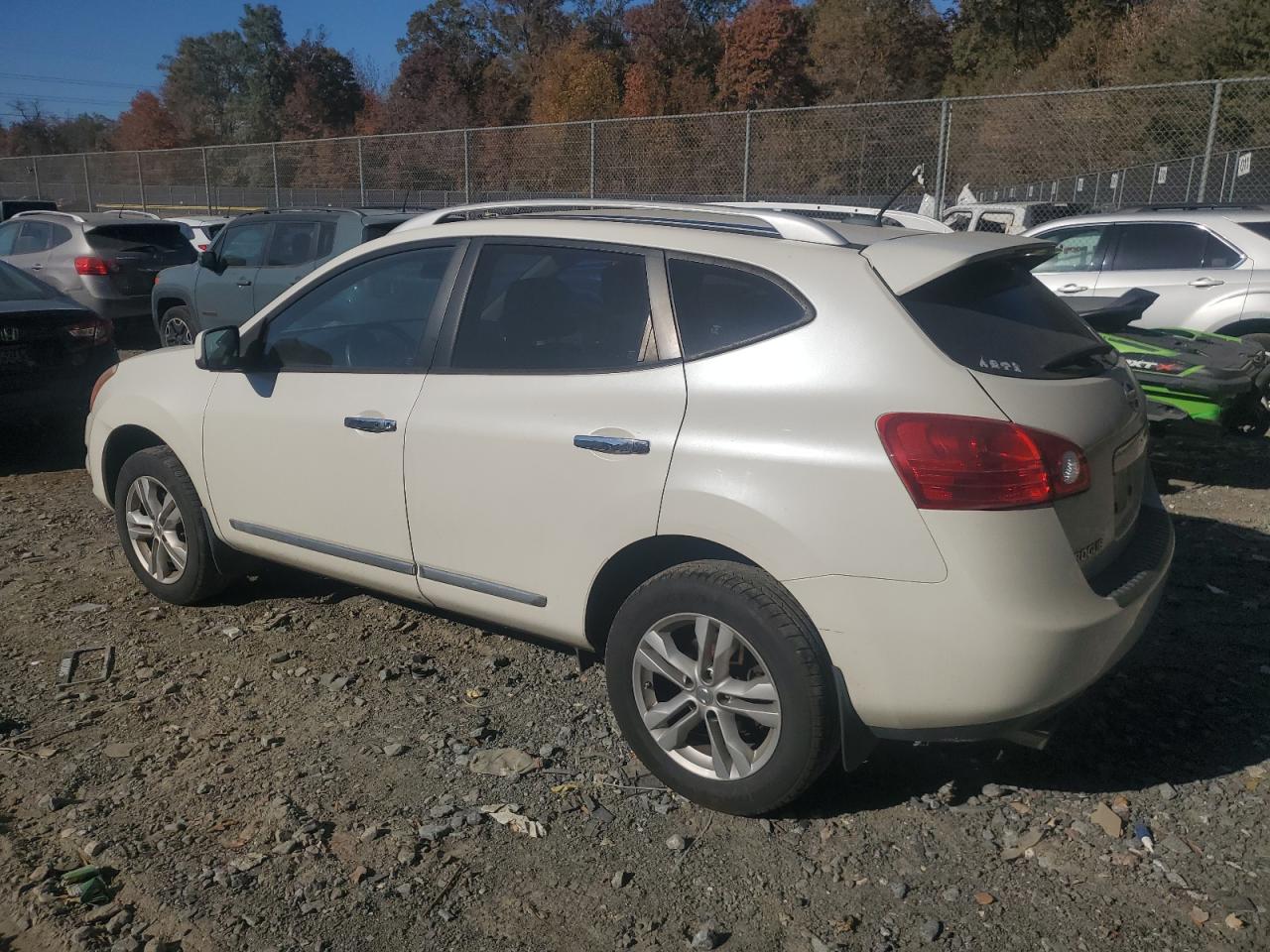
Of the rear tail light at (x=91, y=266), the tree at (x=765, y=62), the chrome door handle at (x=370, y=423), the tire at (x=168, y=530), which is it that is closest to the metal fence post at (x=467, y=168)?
the rear tail light at (x=91, y=266)

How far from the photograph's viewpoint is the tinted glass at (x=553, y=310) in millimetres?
3389

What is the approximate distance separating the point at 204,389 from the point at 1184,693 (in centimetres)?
402

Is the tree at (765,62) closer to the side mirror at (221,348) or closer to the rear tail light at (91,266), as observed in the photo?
the rear tail light at (91,266)

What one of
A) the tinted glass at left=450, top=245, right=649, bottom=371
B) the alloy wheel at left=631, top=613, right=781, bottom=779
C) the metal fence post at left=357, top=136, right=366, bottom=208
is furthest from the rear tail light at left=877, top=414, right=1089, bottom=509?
the metal fence post at left=357, top=136, right=366, bottom=208

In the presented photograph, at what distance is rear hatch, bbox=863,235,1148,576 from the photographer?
9.44 feet

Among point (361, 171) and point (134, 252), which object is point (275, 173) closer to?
point (361, 171)

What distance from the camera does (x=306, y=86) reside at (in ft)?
235

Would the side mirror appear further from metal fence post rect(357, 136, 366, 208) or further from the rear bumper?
metal fence post rect(357, 136, 366, 208)

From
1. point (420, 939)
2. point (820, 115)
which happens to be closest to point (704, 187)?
point (820, 115)

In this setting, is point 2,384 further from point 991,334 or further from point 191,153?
point 191,153

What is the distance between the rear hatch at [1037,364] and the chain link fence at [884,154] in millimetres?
9599

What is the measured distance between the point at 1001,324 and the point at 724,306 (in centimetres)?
80

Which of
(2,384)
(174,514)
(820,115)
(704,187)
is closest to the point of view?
(174,514)


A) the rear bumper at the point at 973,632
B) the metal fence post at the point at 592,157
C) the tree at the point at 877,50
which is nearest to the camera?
the rear bumper at the point at 973,632
